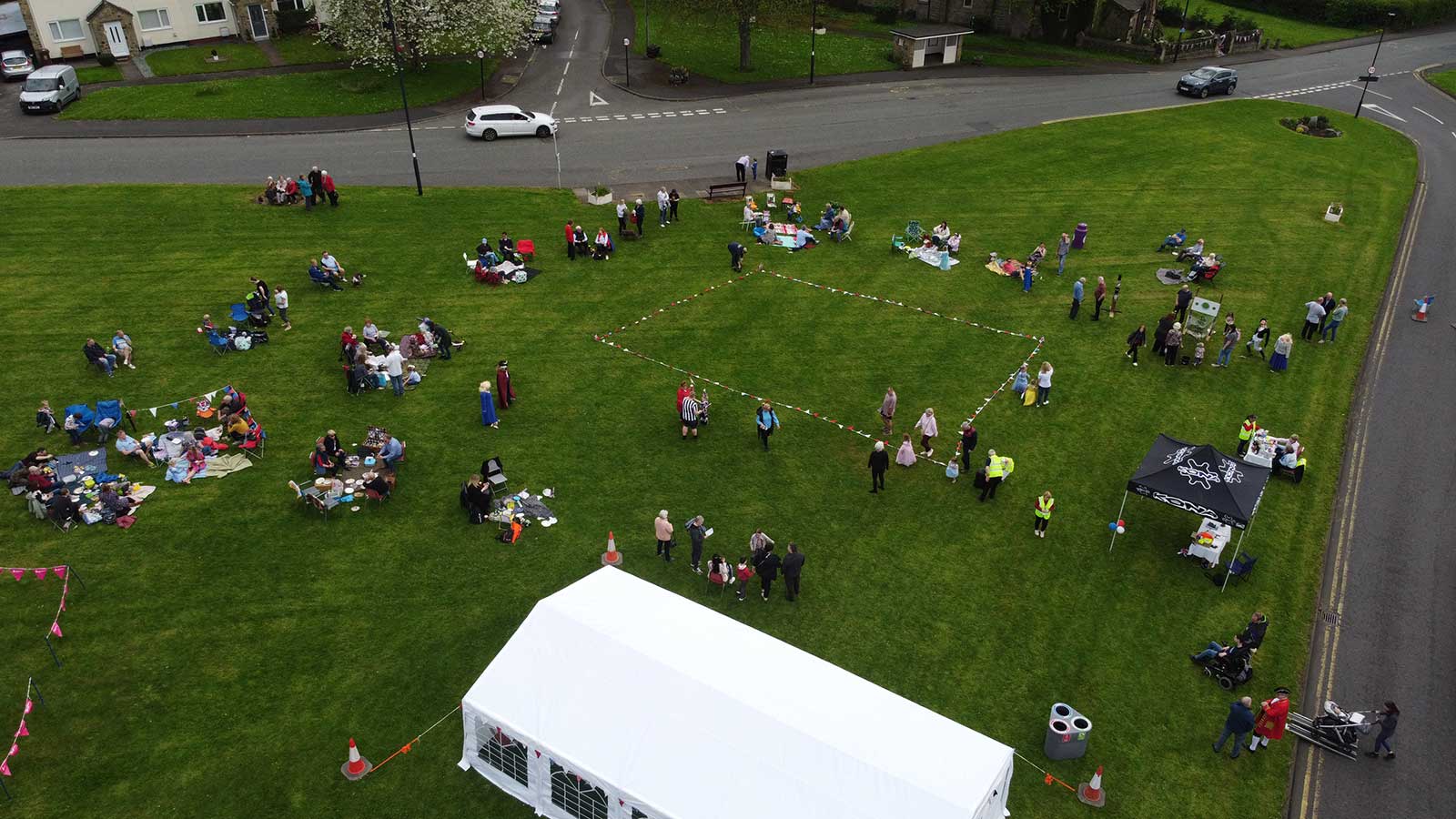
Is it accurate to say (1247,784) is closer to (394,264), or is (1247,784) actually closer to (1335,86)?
(394,264)

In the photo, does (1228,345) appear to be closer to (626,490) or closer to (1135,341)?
(1135,341)

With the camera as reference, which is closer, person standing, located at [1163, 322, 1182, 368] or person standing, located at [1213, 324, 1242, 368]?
person standing, located at [1213, 324, 1242, 368]

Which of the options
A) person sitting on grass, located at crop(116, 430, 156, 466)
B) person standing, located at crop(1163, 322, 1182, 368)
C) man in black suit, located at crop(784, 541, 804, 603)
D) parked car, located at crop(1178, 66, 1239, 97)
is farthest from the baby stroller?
parked car, located at crop(1178, 66, 1239, 97)

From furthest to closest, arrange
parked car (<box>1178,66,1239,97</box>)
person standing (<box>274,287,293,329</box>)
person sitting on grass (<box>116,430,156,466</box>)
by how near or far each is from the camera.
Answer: parked car (<box>1178,66,1239,97</box>), person standing (<box>274,287,293,329</box>), person sitting on grass (<box>116,430,156,466</box>)

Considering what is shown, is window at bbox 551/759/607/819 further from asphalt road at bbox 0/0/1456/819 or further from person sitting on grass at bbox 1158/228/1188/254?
person sitting on grass at bbox 1158/228/1188/254

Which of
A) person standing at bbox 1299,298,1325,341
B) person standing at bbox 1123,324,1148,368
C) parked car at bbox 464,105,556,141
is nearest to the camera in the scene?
person standing at bbox 1123,324,1148,368

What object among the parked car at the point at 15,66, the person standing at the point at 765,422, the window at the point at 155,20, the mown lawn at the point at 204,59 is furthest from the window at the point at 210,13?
the person standing at the point at 765,422

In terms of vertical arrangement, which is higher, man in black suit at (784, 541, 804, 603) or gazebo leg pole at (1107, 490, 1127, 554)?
man in black suit at (784, 541, 804, 603)
